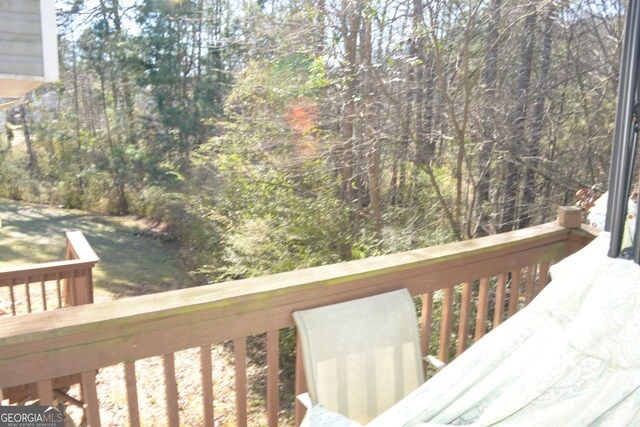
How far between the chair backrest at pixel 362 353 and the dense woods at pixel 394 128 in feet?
14.2

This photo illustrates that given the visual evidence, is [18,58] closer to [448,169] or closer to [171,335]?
[171,335]

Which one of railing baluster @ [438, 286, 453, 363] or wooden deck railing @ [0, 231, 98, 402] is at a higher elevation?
railing baluster @ [438, 286, 453, 363]

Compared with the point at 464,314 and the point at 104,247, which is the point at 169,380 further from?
the point at 104,247

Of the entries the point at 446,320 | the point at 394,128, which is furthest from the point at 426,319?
the point at 394,128

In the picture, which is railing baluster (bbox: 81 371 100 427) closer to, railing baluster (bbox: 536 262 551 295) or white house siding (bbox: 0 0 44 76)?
railing baluster (bbox: 536 262 551 295)

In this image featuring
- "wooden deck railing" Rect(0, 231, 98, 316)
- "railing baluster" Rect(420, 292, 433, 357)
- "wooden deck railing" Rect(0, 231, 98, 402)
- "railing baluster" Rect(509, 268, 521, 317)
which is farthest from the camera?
"wooden deck railing" Rect(0, 231, 98, 316)

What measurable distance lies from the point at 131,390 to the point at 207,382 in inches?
7.6

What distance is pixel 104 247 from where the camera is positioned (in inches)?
432

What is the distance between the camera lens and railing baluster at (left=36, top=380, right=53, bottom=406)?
1097 millimetres

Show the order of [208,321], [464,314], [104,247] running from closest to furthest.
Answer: [208,321], [464,314], [104,247]

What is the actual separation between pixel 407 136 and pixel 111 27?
10485mm

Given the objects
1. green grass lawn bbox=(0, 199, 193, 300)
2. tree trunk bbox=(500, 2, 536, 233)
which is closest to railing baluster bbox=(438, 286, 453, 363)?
tree trunk bbox=(500, 2, 536, 233)

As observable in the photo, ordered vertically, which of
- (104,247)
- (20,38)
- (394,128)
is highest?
(20,38)

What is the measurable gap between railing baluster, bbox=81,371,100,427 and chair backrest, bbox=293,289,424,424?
530mm
